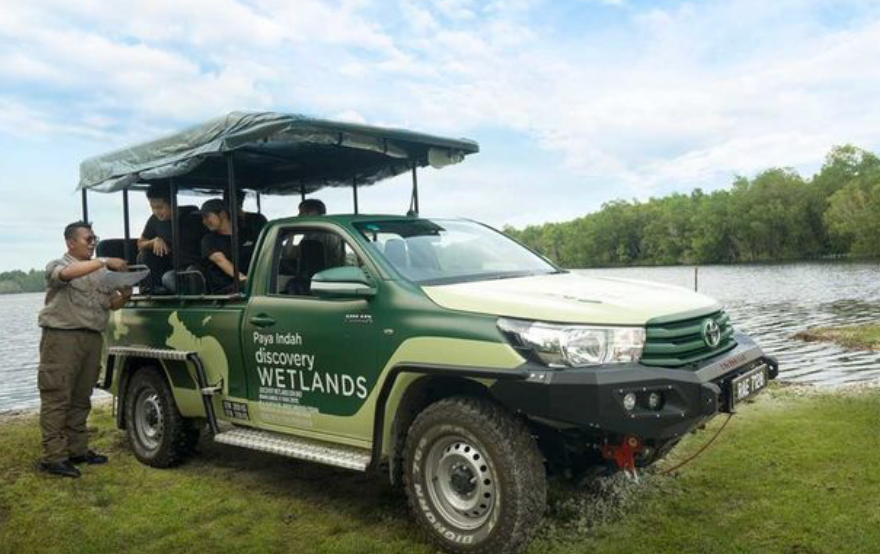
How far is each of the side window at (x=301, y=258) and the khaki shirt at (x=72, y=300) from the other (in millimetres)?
1998

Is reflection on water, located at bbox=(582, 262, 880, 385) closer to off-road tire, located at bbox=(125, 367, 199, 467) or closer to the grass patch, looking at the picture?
the grass patch

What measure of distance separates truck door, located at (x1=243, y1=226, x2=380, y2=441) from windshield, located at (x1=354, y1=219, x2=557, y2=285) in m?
0.25

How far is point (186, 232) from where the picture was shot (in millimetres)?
7375

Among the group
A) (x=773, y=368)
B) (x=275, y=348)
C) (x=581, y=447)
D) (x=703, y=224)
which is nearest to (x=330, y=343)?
(x=275, y=348)

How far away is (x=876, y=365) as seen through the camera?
38.2 feet

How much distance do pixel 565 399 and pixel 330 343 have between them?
68.6 inches

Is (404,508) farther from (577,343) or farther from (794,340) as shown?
(794,340)

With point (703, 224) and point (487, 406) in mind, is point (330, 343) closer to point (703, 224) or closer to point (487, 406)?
point (487, 406)

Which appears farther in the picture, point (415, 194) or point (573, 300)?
point (415, 194)

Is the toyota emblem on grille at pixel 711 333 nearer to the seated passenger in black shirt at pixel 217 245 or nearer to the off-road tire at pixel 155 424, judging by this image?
the seated passenger in black shirt at pixel 217 245

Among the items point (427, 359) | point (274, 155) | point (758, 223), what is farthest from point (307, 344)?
point (758, 223)

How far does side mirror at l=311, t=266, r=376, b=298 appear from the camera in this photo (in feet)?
15.3

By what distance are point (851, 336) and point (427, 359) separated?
14.3m

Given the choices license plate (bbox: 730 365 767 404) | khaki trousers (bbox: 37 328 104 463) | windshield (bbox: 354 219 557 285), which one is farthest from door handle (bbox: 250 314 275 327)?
license plate (bbox: 730 365 767 404)
